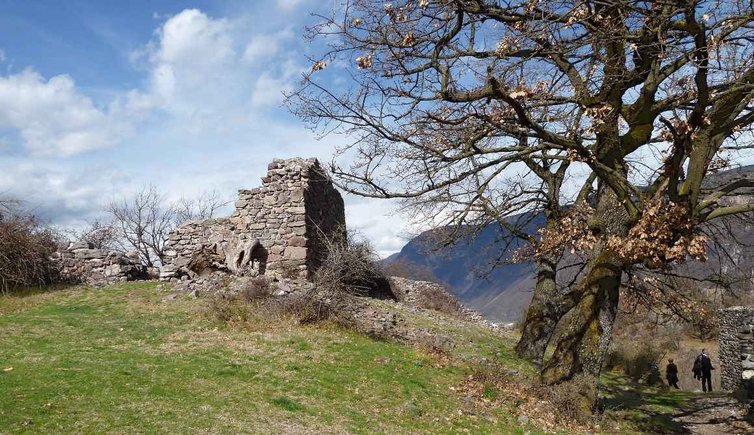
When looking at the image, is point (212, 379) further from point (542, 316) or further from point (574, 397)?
point (542, 316)

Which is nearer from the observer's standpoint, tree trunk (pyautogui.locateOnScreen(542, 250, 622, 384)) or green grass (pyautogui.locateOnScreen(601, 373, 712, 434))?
tree trunk (pyautogui.locateOnScreen(542, 250, 622, 384))

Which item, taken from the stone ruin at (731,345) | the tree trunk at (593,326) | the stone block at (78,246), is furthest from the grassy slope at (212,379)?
the stone ruin at (731,345)

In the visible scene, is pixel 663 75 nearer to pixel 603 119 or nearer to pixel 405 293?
pixel 603 119

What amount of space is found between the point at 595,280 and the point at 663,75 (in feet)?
11.9

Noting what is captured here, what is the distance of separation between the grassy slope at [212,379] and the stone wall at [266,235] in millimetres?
4469

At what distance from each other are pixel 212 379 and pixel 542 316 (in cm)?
898

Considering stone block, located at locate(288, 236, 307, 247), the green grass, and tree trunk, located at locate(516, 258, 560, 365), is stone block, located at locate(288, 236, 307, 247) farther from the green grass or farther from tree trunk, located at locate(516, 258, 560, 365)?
the green grass

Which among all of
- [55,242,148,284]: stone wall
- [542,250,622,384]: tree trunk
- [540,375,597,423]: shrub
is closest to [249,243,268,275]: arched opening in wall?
[55,242,148,284]: stone wall

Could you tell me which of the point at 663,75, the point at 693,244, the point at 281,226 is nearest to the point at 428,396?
the point at 693,244

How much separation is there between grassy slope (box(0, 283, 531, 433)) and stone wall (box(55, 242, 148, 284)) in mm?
4415

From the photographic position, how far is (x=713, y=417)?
39.9 feet

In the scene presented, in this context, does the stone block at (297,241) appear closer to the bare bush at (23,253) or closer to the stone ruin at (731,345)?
the bare bush at (23,253)

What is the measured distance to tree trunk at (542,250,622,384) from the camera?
33.2 feet

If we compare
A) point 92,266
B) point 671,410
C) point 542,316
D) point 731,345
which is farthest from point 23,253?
point 731,345
